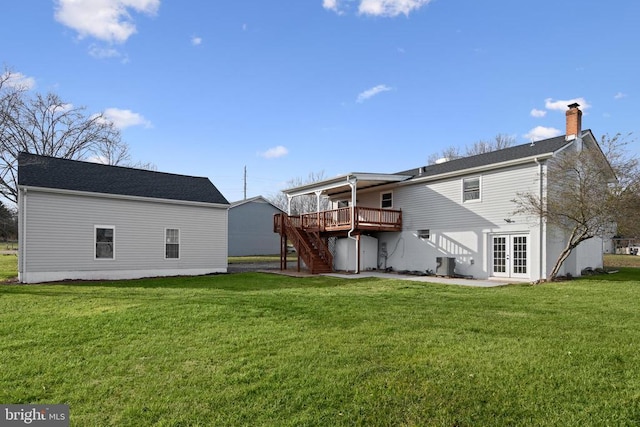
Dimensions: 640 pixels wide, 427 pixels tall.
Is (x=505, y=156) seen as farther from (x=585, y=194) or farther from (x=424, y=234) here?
(x=424, y=234)

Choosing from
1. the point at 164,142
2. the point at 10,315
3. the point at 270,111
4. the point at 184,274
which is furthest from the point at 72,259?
the point at 270,111

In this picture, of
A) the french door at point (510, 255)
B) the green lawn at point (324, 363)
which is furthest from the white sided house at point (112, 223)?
the french door at point (510, 255)

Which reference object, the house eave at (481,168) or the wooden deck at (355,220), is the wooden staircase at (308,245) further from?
the house eave at (481,168)

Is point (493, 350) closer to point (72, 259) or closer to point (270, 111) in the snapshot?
point (72, 259)

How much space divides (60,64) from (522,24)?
50.4 ft

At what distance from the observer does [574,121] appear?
15.2 m

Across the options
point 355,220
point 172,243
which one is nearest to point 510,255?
point 355,220

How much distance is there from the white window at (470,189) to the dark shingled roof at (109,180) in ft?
34.5

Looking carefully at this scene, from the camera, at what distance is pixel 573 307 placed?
790cm

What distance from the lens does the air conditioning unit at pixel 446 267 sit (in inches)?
617

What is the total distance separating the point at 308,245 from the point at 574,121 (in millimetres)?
12251

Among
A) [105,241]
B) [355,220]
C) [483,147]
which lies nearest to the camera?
[105,241]

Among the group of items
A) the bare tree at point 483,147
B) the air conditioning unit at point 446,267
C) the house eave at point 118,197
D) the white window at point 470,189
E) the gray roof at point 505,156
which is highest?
the bare tree at point 483,147

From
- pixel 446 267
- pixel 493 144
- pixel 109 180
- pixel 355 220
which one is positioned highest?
pixel 493 144
